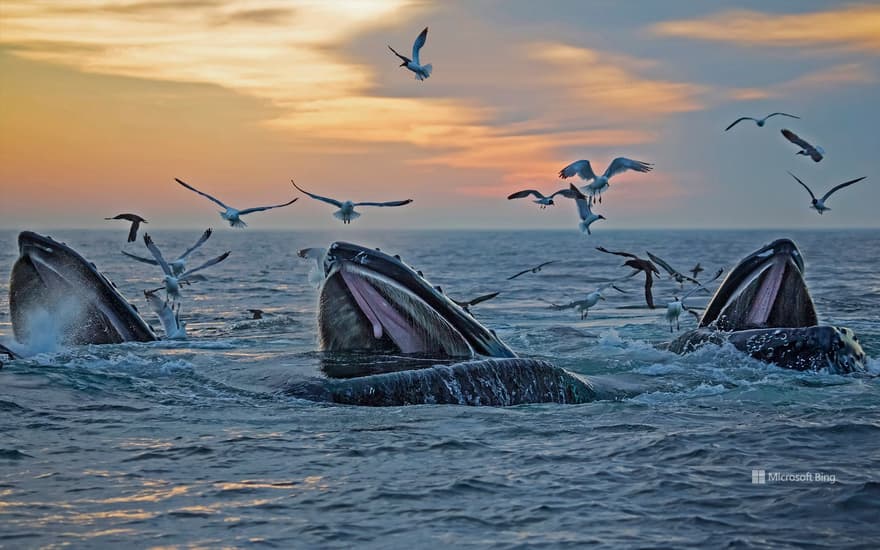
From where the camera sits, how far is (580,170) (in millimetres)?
21109

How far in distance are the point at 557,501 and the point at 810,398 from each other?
386 cm

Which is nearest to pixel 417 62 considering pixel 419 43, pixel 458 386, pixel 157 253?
pixel 419 43

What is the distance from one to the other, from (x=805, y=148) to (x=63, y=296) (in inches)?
641

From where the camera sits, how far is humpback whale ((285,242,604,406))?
8867 millimetres

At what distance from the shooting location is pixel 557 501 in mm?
7070

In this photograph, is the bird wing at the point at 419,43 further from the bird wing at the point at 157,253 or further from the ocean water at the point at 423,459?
the ocean water at the point at 423,459

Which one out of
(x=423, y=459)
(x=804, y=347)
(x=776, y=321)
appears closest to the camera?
(x=423, y=459)

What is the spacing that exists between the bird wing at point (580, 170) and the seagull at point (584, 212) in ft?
1.03

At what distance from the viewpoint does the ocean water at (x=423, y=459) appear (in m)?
6.49

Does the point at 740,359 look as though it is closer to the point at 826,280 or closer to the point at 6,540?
the point at 6,540

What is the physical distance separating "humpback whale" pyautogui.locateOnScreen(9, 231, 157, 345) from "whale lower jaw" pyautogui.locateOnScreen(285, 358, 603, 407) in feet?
8.36

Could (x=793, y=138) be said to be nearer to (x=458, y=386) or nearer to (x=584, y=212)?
(x=584, y=212)

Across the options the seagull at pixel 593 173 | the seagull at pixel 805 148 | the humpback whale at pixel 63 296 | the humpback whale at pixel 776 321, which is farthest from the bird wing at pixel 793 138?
the humpback whale at pixel 63 296

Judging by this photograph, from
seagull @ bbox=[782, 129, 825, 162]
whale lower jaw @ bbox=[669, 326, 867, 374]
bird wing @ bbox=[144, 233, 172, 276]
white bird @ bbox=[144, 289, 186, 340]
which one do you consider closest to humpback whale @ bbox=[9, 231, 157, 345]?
white bird @ bbox=[144, 289, 186, 340]
